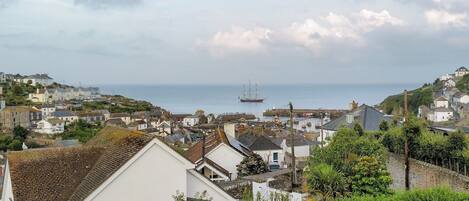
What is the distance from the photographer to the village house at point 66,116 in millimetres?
114175

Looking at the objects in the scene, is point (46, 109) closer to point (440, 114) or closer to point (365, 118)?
point (440, 114)

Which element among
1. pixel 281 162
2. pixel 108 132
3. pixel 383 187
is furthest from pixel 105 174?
pixel 281 162

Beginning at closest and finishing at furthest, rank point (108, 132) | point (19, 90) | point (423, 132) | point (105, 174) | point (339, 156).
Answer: point (105, 174)
point (108, 132)
point (339, 156)
point (423, 132)
point (19, 90)

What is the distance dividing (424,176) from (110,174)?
13.2m

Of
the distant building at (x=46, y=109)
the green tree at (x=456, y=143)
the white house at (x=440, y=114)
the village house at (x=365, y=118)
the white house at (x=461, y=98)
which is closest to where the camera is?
the green tree at (x=456, y=143)

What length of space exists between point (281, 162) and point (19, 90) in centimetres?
14070

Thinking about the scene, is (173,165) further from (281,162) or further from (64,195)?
(281,162)

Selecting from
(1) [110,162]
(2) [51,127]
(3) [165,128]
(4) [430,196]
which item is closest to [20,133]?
(2) [51,127]

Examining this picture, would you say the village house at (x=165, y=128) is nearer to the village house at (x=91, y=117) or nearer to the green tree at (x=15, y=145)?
the green tree at (x=15, y=145)

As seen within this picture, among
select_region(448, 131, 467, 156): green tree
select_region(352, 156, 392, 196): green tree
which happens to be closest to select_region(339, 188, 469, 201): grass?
select_region(352, 156, 392, 196): green tree

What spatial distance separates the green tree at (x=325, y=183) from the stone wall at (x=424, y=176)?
3.60 meters

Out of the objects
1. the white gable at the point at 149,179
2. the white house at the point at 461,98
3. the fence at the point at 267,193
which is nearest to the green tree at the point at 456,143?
the fence at the point at 267,193

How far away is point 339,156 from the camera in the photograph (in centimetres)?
2086

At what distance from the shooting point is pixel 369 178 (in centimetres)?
1895
